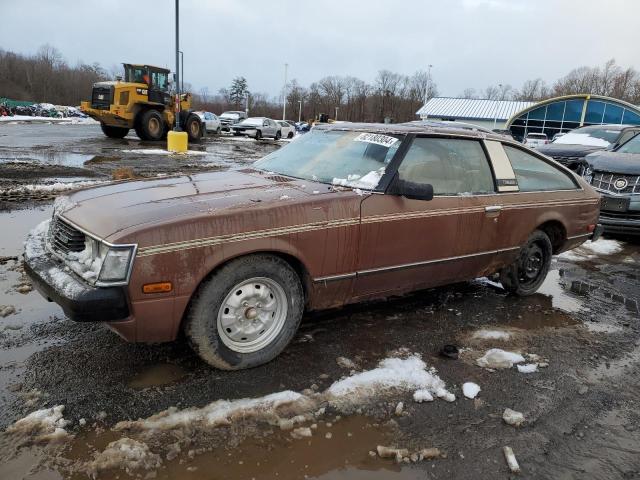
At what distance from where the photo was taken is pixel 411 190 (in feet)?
11.6

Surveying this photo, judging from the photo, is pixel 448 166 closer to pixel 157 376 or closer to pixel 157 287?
pixel 157 287

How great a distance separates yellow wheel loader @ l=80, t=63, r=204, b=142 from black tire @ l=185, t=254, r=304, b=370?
19.7 metres

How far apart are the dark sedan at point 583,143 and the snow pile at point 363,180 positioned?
700 centimetres

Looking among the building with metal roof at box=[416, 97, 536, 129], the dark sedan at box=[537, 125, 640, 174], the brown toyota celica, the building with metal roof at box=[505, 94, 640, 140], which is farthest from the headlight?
the building with metal roof at box=[416, 97, 536, 129]

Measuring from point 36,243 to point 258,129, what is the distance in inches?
1210

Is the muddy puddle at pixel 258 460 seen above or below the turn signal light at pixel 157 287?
below

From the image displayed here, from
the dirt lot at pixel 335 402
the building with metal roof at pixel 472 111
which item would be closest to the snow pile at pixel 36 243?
the dirt lot at pixel 335 402

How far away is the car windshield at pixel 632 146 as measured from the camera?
8.70 m

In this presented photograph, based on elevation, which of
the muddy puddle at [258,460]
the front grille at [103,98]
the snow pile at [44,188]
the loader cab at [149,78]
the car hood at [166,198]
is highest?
the loader cab at [149,78]

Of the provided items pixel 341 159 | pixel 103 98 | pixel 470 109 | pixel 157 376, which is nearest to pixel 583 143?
pixel 341 159

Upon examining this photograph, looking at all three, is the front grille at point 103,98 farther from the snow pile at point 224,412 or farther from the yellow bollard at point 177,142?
the snow pile at point 224,412

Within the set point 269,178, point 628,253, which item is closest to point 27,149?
point 269,178

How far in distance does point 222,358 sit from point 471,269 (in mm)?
2346

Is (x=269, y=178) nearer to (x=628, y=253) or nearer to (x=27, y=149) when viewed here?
(x=628, y=253)
